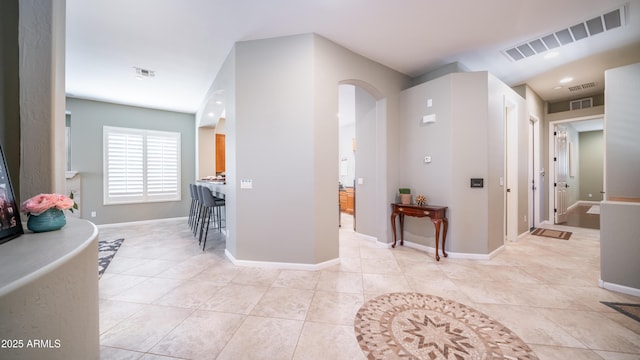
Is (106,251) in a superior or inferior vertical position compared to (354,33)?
inferior

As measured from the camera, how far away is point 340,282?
256cm

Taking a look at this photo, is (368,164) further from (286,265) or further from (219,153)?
(219,153)

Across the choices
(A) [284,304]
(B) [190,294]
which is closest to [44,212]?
(B) [190,294]

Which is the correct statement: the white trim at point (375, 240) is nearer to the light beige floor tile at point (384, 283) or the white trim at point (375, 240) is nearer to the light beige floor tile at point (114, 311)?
the light beige floor tile at point (384, 283)

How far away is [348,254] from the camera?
343 cm

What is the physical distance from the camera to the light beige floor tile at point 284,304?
198 centimetres

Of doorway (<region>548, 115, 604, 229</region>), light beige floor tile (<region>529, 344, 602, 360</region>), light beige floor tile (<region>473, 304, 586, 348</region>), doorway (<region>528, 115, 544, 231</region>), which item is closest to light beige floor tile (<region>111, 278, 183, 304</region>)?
light beige floor tile (<region>473, 304, 586, 348</region>)

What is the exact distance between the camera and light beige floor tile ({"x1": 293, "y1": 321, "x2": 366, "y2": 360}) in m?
1.52

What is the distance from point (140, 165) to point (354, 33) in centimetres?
579

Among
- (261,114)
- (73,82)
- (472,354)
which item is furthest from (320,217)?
(73,82)

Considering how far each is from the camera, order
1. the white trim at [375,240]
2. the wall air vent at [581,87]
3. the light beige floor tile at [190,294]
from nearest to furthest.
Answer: the light beige floor tile at [190,294] < the white trim at [375,240] < the wall air vent at [581,87]

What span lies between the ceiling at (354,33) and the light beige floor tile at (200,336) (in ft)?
9.95

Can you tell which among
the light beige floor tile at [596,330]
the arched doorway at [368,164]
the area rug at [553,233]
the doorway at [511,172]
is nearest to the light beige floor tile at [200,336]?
the light beige floor tile at [596,330]

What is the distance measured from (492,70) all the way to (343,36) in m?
2.87
